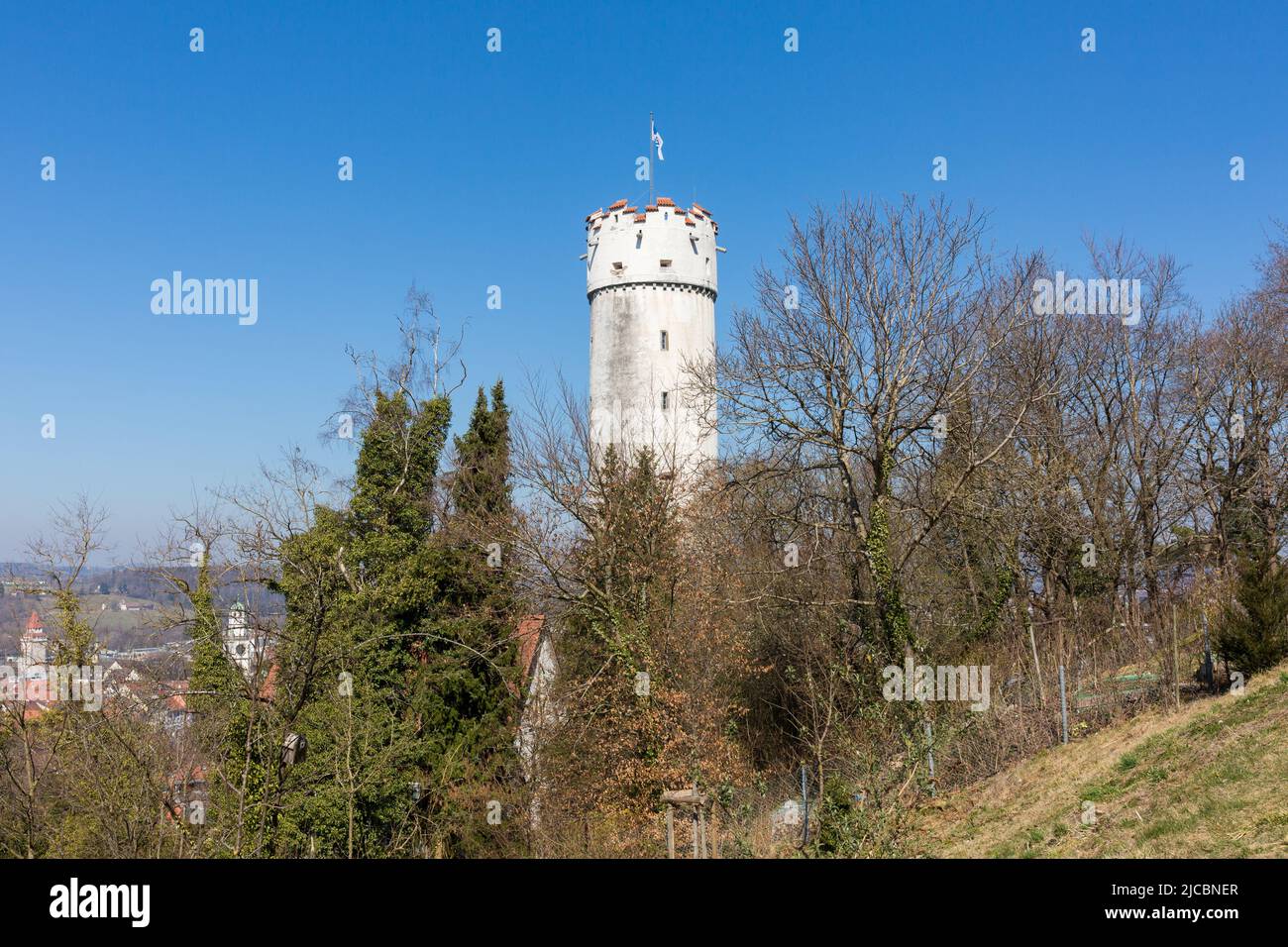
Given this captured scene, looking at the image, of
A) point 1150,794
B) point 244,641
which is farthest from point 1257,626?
point 244,641

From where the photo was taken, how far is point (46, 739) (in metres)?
20.9

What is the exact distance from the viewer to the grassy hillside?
10.6 metres

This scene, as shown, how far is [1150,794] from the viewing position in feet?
41.7

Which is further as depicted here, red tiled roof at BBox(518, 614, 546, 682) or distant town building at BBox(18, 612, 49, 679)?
red tiled roof at BBox(518, 614, 546, 682)

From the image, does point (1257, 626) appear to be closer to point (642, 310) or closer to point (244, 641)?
point (244, 641)

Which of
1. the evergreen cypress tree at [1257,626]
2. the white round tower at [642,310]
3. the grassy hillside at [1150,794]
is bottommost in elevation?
the grassy hillside at [1150,794]

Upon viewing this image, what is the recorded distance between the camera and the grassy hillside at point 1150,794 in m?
10.6

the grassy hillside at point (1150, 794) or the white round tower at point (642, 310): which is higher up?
the white round tower at point (642, 310)

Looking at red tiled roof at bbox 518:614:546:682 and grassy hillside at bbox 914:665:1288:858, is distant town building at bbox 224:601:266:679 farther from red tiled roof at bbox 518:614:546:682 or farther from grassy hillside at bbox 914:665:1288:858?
red tiled roof at bbox 518:614:546:682

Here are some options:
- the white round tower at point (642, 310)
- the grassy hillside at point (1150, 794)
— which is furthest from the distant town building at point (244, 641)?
the white round tower at point (642, 310)

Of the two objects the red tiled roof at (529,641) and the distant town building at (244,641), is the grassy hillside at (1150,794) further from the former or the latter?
the red tiled roof at (529,641)

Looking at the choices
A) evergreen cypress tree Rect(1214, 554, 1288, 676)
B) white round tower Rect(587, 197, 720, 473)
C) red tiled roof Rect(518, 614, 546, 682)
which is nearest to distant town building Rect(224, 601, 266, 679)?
red tiled roof Rect(518, 614, 546, 682)
